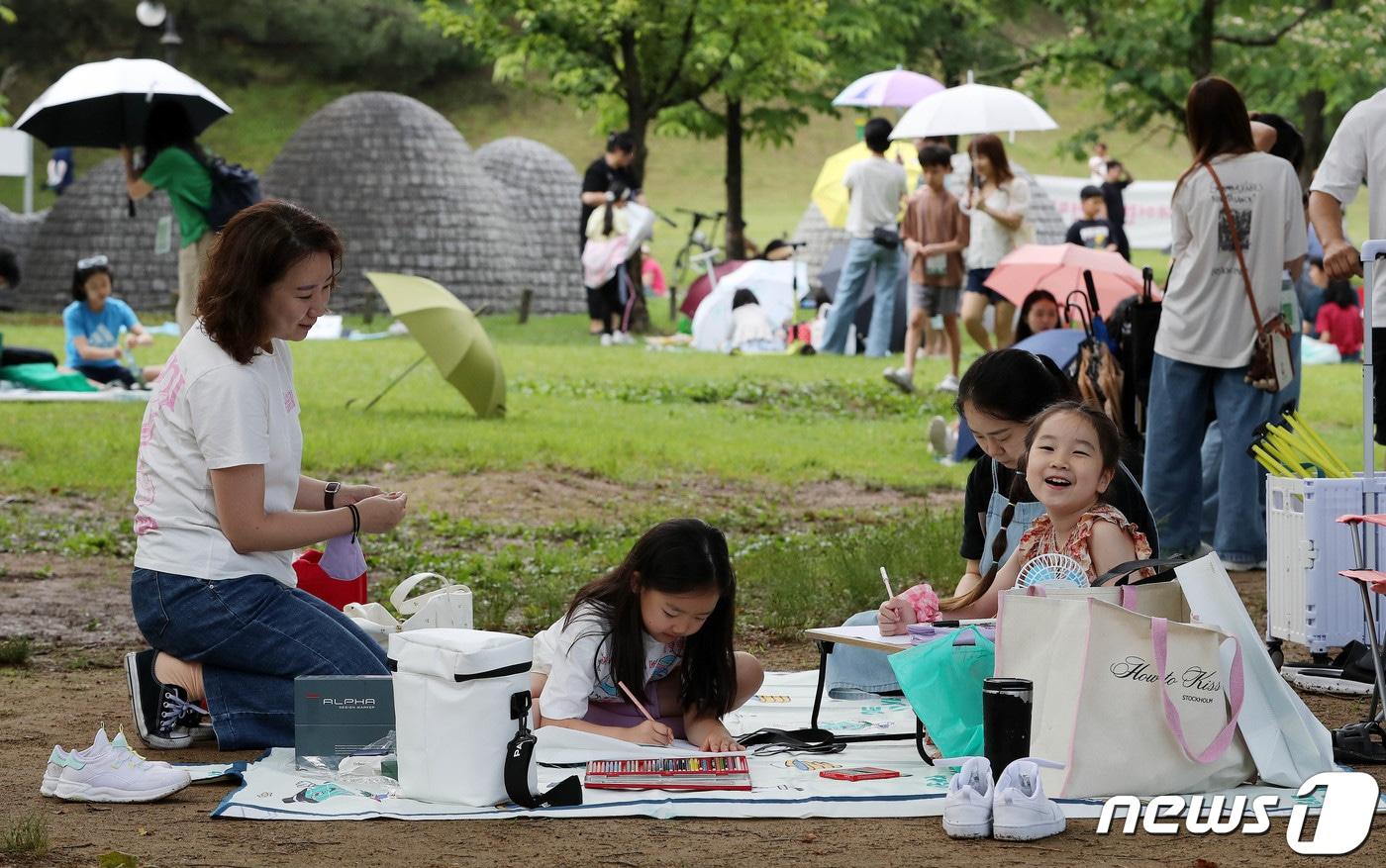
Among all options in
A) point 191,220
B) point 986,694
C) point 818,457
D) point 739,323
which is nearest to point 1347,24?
point 739,323

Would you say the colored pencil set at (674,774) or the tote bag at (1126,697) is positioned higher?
the tote bag at (1126,697)

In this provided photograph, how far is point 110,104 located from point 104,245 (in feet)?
39.8

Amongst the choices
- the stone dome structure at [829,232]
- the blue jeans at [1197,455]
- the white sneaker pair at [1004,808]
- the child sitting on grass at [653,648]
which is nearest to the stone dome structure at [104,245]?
the stone dome structure at [829,232]

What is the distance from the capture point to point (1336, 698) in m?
5.29

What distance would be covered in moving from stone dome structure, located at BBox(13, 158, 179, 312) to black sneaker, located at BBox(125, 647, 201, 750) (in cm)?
1961

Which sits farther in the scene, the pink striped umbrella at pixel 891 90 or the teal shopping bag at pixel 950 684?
the pink striped umbrella at pixel 891 90

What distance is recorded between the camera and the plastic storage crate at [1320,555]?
17.0 feet

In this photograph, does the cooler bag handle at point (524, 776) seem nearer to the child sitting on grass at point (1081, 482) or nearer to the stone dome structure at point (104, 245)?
the child sitting on grass at point (1081, 482)

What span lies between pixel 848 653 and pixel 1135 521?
1.19 metres

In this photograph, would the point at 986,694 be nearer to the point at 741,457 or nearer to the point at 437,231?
the point at 741,457

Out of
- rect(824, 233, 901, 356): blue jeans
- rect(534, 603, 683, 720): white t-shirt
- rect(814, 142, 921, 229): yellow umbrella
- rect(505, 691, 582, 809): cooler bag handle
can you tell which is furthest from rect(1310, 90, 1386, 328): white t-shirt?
rect(814, 142, 921, 229): yellow umbrella

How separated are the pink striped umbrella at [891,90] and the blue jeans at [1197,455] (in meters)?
11.6

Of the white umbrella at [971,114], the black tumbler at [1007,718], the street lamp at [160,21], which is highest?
the street lamp at [160,21]

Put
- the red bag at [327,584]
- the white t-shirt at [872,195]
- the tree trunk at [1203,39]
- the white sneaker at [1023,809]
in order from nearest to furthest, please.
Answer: the white sneaker at [1023,809], the red bag at [327,584], the white t-shirt at [872,195], the tree trunk at [1203,39]
